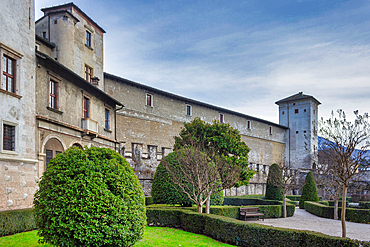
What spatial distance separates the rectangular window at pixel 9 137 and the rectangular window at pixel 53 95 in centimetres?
288

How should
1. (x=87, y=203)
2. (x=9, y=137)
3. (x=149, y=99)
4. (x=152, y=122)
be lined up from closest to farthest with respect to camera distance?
(x=87, y=203) → (x=9, y=137) → (x=149, y=99) → (x=152, y=122)

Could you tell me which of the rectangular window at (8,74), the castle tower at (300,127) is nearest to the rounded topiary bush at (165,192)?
the rectangular window at (8,74)

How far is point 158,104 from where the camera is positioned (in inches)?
1207

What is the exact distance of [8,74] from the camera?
38.3 feet

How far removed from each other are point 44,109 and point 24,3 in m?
4.46

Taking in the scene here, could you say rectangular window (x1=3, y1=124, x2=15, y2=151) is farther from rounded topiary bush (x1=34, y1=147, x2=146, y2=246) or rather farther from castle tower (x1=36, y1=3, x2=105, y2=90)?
castle tower (x1=36, y1=3, x2=105, y2=90)

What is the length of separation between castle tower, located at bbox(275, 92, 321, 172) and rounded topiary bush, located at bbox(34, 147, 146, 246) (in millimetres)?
45736

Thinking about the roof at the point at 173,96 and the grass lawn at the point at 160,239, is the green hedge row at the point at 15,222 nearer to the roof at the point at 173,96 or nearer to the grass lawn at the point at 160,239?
the grass lawn at the point at 160,239

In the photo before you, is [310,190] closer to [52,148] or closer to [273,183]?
[273,183]

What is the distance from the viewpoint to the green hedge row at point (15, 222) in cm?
902

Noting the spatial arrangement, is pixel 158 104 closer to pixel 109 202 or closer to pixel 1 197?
pixel 1 197

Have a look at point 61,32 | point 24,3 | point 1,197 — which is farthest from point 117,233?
point 61,32

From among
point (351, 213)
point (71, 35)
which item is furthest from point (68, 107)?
point (351, 213)

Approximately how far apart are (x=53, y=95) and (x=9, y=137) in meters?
3.55
